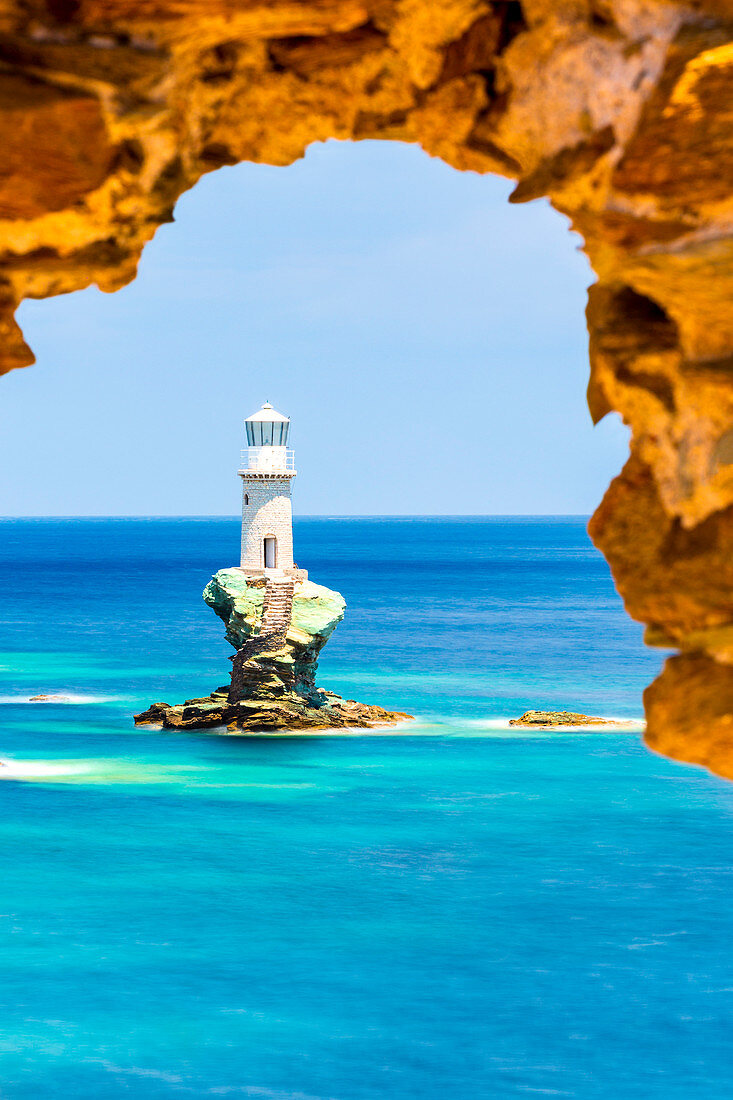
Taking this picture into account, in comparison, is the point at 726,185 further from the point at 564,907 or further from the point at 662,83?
the point at 564,907

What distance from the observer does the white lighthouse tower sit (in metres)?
37.8

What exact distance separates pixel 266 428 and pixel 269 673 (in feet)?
25.2

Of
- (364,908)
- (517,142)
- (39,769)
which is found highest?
(39,769)

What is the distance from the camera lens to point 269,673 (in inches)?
1544

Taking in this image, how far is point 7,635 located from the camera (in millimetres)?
69812

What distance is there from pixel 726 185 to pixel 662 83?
1.07ft

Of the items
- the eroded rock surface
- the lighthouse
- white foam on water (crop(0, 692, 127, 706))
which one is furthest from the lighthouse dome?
the eroded rock surface

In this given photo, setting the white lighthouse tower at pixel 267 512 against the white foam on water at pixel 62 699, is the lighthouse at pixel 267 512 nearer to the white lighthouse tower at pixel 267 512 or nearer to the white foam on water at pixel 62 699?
the white lighthouse tower at pixel 267 512

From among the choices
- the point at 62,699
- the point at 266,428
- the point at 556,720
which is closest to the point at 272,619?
the point at 266,428

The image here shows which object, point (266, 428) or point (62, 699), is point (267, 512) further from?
point (62, 699)

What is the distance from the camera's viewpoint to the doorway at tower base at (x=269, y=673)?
37.9m

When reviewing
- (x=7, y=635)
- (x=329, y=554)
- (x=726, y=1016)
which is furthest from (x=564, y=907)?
(x=329, y=554)

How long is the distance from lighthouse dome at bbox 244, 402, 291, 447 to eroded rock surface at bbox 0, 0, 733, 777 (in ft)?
115

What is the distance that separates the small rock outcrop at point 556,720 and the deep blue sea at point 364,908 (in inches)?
43.1
